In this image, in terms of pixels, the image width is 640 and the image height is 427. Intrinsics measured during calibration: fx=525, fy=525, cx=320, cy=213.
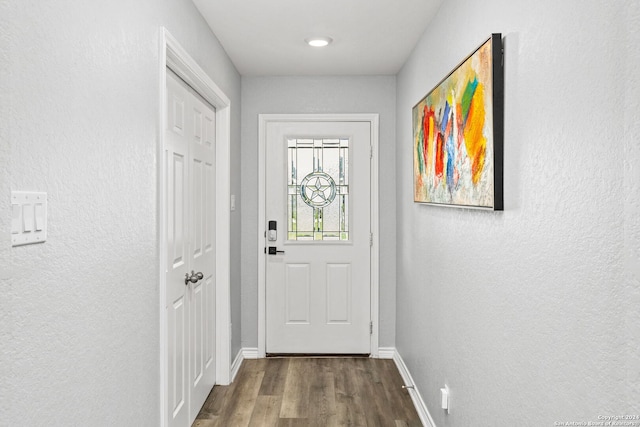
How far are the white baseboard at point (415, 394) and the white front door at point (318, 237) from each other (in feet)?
1.25

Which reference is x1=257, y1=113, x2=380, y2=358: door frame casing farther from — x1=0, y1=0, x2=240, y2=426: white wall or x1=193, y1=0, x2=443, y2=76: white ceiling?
x1=0, y1=0, x2=240, y2=426: white wall

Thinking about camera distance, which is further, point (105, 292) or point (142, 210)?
point (142, 210)

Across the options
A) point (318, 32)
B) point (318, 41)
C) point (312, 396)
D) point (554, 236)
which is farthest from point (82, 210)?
point (312, 396)

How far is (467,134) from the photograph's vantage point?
7.18 ft

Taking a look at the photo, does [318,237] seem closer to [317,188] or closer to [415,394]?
[317,188]

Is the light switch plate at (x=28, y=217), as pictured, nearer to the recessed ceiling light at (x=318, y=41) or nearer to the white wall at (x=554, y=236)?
the white wall at (x=554, y=236)

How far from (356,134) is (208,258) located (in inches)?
66.2

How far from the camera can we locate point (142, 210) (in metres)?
2.02

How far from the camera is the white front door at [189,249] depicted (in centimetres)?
262

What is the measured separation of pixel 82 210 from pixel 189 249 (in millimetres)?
1462

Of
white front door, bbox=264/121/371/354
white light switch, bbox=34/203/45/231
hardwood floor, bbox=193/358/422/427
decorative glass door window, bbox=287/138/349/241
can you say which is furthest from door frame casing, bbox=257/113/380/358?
white light switch, bbox=34/203/45/231

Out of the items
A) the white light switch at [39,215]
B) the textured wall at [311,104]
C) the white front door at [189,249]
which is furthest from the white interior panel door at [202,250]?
the white light switch at [39,215]

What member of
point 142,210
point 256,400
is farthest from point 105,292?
point 256,400

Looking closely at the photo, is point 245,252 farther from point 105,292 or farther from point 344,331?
point 105,292
